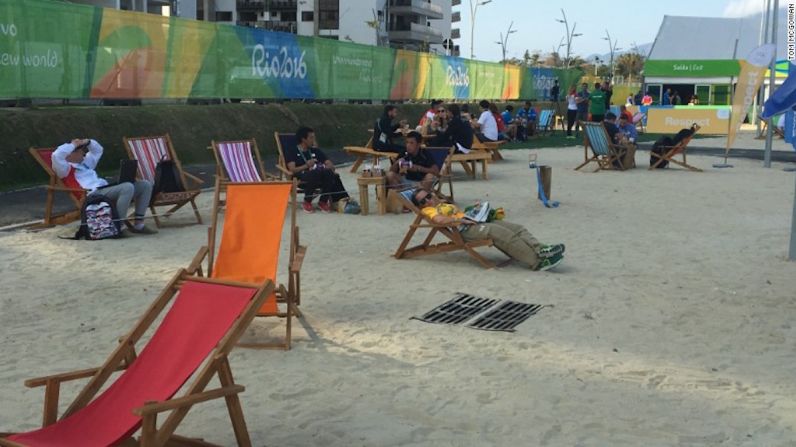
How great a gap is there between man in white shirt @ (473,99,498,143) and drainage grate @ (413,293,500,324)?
1105 cm

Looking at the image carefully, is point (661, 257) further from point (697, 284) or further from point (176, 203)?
point (176, 203)

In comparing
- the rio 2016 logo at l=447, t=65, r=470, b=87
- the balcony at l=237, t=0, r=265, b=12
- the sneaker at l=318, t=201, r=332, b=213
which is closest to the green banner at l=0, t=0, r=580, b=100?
the rio 2016 logo at l=447, t=65, r=470, b=87

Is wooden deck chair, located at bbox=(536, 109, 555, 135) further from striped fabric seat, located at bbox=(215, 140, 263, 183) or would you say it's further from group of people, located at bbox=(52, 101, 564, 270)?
striped fabric seat, located at bbox=(215, 140, 263, 183)

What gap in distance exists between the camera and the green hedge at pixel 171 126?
37.8 ft

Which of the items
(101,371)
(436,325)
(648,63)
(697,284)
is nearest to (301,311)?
(436,325)

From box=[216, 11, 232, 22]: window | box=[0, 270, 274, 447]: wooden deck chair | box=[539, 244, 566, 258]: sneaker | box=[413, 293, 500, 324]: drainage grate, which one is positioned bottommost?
box=[413, 293, 500, 324]: drainage grate

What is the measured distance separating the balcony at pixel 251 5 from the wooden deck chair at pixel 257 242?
8319 centimetres

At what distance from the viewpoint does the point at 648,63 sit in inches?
1567

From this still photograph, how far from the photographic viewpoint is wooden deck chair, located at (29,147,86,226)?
8.42 metres

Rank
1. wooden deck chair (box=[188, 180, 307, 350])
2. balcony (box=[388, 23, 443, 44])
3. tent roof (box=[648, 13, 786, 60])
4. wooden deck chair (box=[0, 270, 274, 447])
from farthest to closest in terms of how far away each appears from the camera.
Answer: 1. balcony (box=[388, 23, 443, 44])
2. tent roof (box=[648, 13, 786, 60])
3. wooden deck chair (box=[188, 180, 307, 350])
4. wooden deck chair (box=[0, 270, 274, 447])

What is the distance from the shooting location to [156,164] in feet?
30.4

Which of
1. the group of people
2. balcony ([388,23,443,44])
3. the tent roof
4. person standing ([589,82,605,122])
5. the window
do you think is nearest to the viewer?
the group of people

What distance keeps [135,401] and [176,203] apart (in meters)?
6.18

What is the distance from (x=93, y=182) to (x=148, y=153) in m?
0.96
